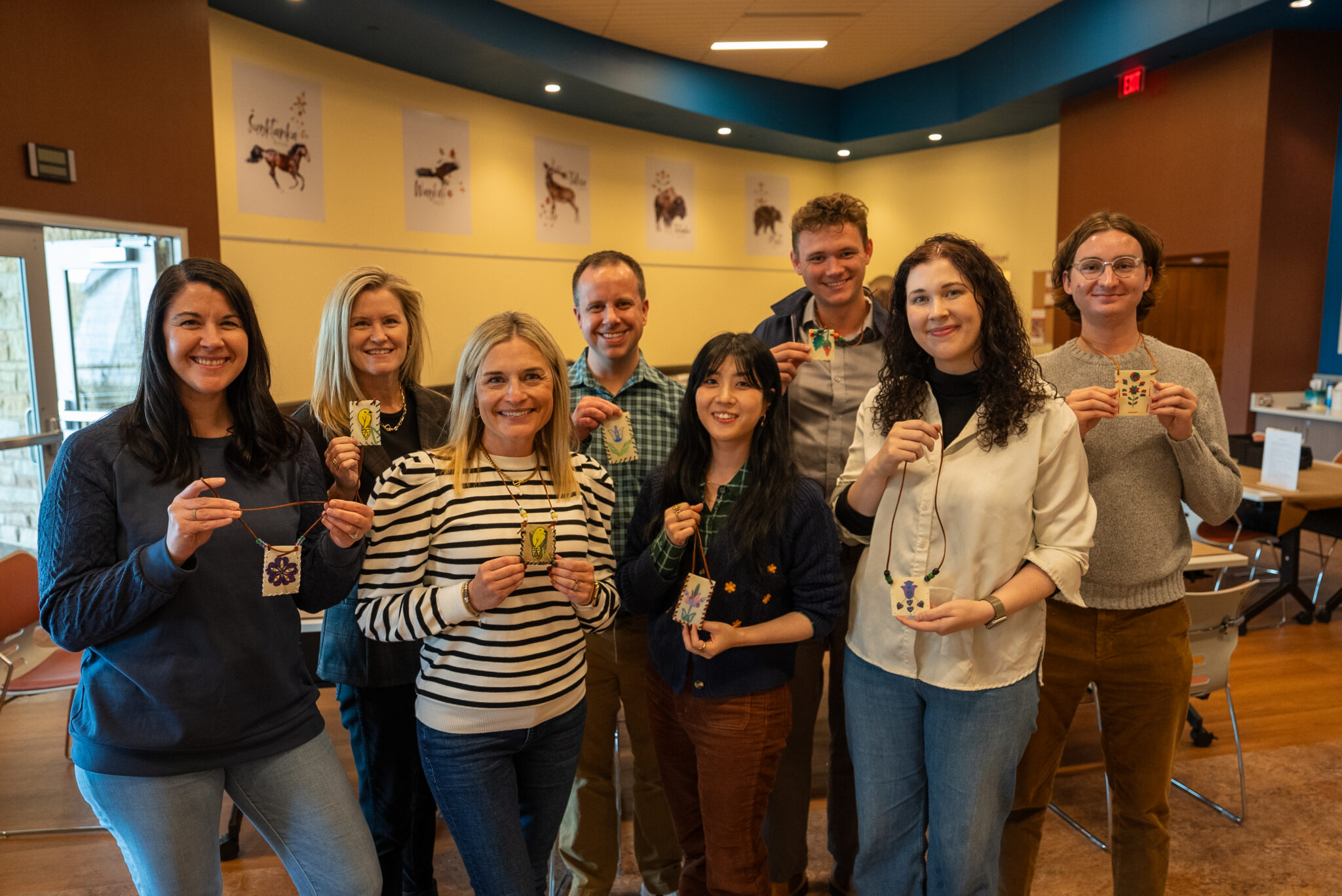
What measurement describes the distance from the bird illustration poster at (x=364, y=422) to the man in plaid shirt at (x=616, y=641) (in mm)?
530

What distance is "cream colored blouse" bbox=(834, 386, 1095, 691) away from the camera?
5.86 ft

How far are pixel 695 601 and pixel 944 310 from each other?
82cm

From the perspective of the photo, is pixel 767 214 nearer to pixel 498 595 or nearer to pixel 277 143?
pixel 277 143

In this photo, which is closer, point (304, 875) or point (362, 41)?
point (304, 875)

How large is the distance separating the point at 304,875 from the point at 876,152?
437 inches

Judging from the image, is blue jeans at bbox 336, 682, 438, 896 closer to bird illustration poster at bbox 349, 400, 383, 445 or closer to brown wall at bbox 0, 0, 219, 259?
bird illustration poster at bbox 349, 400, 383, 445

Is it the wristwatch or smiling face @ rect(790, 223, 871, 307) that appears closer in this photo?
the wristwatch

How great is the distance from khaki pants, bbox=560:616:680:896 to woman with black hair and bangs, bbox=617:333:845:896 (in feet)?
1.16

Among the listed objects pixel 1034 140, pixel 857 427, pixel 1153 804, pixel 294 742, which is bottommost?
pixel 1153 804

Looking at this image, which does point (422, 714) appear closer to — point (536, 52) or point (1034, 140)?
point (536, 52)

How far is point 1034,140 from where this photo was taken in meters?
9.79

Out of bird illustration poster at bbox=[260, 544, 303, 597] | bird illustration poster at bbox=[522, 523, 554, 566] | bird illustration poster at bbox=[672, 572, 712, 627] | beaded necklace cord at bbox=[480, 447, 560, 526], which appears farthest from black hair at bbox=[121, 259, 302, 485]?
bird illustration poster at bbox=[672, 572, 712, 627]

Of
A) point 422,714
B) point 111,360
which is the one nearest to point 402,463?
point 422,714

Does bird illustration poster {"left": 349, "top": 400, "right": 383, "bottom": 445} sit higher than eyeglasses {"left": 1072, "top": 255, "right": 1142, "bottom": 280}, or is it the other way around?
eyeglasses {"left": 1072, "top": 255, "right": 1142, "bottom": 280}
